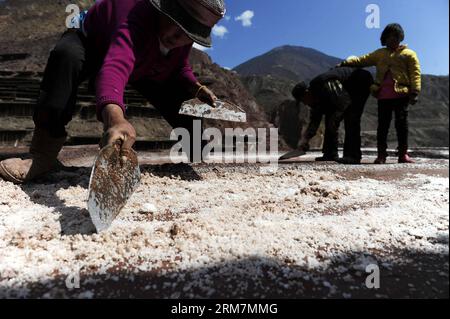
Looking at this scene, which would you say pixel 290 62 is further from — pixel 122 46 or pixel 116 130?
pixel 116 130

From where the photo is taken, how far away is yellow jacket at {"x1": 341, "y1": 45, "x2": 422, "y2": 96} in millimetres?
3246

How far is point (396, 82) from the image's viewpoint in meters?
3.27

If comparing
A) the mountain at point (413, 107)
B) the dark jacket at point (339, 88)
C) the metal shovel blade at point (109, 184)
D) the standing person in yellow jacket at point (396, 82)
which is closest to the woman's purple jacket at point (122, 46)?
the metal shovel blade at point (109, 184)

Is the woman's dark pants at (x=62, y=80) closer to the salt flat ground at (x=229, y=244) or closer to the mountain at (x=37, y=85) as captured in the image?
the salt flat ground at (x=229, y=244)

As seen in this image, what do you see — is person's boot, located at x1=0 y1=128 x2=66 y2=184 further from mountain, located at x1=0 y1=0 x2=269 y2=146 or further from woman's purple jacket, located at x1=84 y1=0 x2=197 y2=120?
mountain, located at x1=0 y1=0 x2=269 y2=146

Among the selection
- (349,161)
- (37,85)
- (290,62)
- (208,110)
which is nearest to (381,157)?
(349,161)

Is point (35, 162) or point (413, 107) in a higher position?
point (413, 107)

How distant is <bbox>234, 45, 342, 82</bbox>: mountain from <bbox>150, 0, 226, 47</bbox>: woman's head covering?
2849 cm

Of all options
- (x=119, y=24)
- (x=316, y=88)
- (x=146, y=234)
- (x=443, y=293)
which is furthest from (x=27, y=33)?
(x=443, y=293)

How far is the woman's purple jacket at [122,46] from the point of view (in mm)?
1546

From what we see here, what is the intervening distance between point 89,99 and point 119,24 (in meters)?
4.20

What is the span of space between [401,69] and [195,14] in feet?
7.49

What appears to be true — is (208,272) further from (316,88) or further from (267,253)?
(316,88)
